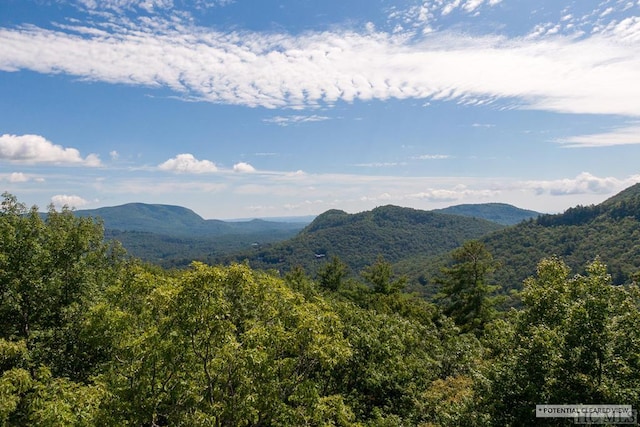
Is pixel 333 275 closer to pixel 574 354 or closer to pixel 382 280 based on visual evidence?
pixel 382 280

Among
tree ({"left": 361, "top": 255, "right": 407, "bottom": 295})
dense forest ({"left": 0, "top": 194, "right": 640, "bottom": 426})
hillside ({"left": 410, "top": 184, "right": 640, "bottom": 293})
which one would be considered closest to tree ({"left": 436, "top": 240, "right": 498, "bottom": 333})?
tree ({"left": 361, "top": 255, "right": 407, "bottom": 295})

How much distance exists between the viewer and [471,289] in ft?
139

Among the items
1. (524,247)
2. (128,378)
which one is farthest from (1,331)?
(524,247)

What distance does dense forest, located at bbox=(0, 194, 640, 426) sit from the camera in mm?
10164

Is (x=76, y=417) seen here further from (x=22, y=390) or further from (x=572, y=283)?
(x=572, y=283)

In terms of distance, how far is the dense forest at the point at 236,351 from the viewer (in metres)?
10.2

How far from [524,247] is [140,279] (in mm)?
198610

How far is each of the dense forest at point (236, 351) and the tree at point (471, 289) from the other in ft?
81.8

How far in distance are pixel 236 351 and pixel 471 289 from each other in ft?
124

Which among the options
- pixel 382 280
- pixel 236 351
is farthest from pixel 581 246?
pixel 236 351

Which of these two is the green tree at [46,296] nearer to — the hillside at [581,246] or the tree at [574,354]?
the tree at [574,354]

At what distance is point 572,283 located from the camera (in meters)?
13.1

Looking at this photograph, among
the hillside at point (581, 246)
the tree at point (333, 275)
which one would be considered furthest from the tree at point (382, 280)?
the hillside at point (581, 246)

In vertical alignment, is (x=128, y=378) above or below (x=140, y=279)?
below
